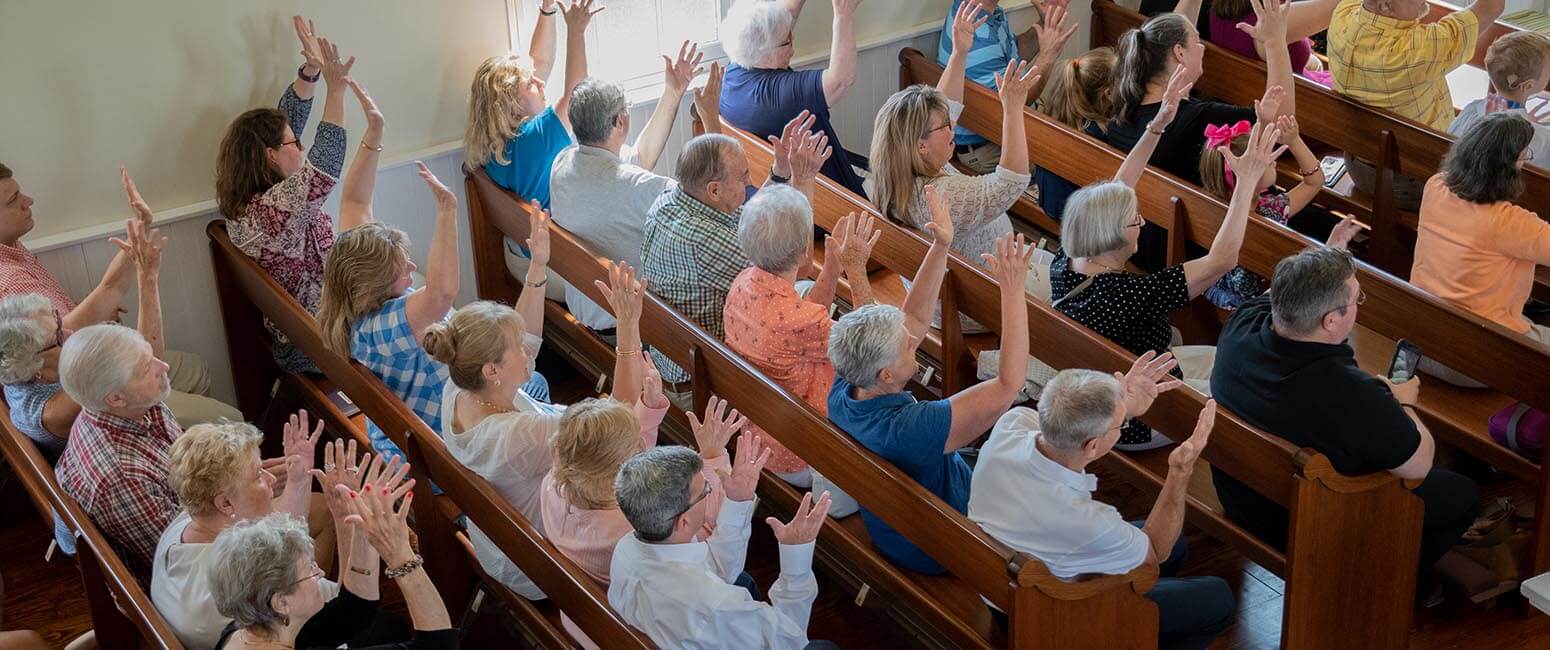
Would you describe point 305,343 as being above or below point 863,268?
below

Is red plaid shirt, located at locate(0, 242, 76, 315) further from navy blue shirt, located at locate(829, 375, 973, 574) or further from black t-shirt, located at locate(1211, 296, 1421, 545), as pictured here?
black t-shirt, located at locate(1211, 296, 1421, 545)

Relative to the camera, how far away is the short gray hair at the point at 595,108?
15.5 feet

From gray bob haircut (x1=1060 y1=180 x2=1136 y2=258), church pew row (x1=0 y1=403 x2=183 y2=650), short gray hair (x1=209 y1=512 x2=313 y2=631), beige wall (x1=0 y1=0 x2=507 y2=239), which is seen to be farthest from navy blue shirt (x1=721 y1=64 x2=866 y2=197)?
short gray hair (x1=209 y1=512 x2=313 y2=631)

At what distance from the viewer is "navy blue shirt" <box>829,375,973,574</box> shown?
3.55m

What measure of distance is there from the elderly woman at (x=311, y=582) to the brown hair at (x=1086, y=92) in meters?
3.35

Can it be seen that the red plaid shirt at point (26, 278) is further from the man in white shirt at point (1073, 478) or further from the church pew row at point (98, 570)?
the man in white shirt at point (1073, 478)

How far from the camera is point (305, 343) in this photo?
453 centimetres

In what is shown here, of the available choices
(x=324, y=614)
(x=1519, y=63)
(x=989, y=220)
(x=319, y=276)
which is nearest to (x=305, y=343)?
(x=319, y=276)

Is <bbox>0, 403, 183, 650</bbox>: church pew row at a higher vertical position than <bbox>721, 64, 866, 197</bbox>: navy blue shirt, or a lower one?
lower

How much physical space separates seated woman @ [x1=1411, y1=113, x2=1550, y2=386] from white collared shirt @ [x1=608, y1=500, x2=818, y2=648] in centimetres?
245

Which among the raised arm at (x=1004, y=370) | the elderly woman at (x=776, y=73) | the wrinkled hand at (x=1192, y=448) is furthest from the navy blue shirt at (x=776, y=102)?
the wrinkled hand at (x=1192, y=448)

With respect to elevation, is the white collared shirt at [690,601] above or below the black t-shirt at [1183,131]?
below

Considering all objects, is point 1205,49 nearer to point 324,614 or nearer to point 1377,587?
point 1377,587

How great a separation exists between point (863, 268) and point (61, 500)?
2.13 metres
